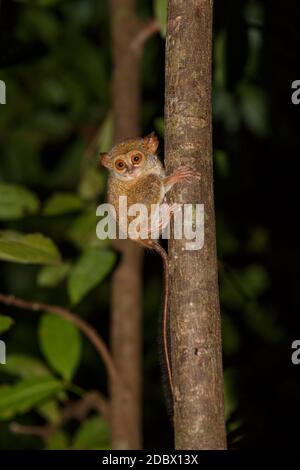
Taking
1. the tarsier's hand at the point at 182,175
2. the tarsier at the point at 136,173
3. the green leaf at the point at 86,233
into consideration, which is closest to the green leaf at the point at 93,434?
the green leaf at the point at 86,233

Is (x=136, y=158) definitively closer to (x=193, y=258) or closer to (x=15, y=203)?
(x=15, y=203)

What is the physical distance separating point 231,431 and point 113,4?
2.44m

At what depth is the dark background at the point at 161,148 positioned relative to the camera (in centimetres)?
312

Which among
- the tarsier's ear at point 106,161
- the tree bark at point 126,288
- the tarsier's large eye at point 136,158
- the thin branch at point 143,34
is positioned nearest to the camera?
the tarsier's large eye at point 136,158

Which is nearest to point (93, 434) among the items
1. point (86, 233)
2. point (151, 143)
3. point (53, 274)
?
point (53, 274)

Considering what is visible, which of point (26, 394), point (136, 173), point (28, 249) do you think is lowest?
point (26, 394)

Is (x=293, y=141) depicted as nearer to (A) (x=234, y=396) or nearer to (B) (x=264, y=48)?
(B) (x=264, y=48)

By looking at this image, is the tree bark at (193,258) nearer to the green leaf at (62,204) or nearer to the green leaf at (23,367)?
the green leaf at (62,204)

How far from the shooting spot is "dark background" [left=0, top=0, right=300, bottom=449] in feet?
10.2

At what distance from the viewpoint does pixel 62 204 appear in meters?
Answer: 3.19

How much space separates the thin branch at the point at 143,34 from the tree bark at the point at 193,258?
1.85 metres

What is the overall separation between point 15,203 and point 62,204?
0.23 meters

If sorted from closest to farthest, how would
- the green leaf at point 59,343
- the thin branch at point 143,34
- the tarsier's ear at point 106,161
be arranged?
the tarsier's ear at point 106,161, the green leaf at point 59,343, the thin branch at point 143,34
